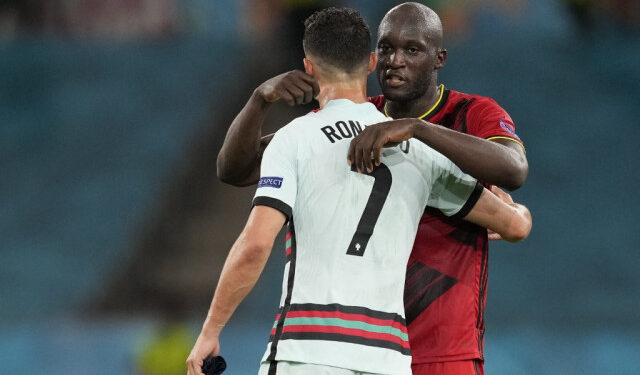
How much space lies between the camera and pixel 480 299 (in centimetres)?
349

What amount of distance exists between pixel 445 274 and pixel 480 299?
0.19 meters

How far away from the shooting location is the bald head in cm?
361

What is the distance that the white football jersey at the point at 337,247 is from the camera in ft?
8.73

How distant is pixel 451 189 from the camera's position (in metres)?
3.08

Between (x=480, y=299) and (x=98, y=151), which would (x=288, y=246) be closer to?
(x=480, y=299)

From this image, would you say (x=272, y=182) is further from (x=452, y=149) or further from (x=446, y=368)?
(x=446, y=368)

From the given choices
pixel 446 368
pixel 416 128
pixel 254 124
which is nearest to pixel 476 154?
pixel 416 128

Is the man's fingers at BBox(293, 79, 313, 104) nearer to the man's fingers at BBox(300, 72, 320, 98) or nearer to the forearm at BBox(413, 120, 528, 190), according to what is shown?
the man's fingers at BBox(300, 72, 320, 98)

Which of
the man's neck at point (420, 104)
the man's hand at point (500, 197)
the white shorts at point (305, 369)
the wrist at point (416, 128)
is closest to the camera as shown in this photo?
the white shorts at point (305, 369)

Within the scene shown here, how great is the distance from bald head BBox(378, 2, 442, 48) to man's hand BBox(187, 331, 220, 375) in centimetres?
154

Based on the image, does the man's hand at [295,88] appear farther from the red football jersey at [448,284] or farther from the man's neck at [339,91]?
the red football jersey at [448,284]

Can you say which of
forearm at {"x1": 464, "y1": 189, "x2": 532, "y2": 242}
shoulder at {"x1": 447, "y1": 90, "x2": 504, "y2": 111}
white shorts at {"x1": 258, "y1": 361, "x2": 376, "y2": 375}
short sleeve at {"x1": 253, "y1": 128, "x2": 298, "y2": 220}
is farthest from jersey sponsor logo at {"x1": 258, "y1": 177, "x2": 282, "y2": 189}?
shoulder at {"x1": 447, "y1": 90, "x2": 504, "y2": 111}

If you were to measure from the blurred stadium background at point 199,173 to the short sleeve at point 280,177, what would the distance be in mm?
4603

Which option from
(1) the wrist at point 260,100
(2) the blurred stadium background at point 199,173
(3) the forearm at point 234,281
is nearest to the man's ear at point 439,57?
(1) the wrist at point 260,100
